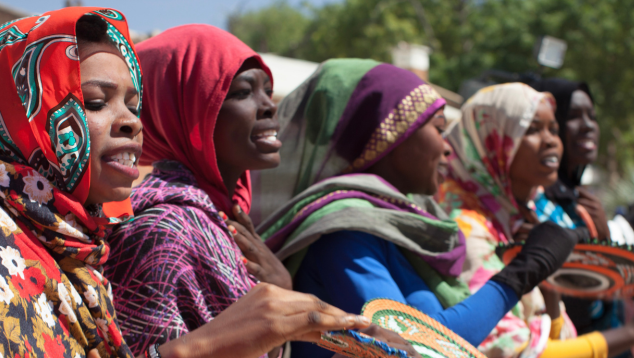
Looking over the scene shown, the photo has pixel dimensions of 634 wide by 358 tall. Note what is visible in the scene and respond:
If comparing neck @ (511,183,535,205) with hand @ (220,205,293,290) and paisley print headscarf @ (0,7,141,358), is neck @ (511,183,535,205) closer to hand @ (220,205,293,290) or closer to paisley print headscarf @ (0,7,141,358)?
hand @ (220,205,293,290)

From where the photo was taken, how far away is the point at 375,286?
2059 millimetres

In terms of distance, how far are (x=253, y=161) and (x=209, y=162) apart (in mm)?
178

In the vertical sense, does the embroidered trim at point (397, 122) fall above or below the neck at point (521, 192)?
above

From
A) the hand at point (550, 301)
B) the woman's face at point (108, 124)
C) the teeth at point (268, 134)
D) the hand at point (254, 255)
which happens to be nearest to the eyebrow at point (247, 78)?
the teeth at point (268, 134)

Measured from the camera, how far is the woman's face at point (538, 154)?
3.33 m

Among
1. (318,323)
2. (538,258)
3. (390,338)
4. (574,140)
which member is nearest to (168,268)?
(318,323)

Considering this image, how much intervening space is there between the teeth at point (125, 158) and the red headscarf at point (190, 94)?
50 cm

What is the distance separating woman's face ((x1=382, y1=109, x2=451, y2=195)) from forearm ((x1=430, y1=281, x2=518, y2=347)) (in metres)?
0.57

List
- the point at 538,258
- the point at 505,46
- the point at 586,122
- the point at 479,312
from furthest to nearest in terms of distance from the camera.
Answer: the point at 505,46
the point at 586,122
the point at 538,258
the point at 479,312

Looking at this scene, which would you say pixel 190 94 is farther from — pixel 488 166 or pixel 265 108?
pixel 488 166

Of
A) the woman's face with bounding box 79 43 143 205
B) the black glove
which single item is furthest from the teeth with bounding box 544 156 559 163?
the woman's face with bounding box 79 43 143 205

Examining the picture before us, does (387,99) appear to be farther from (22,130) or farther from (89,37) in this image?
(22,130)

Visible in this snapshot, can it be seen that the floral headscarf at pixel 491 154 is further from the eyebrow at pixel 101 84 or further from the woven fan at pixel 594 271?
the eyebrow at pixel 101 84

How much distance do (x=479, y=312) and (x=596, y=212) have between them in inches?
96.1
